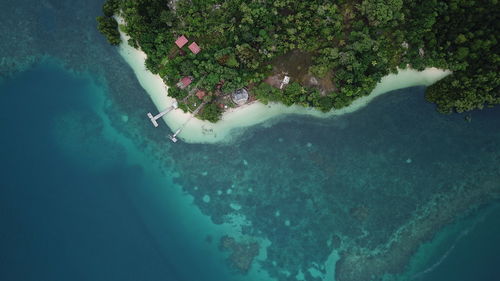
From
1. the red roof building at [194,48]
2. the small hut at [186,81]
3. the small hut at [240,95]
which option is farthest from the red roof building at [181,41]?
the small hut at [240,95]

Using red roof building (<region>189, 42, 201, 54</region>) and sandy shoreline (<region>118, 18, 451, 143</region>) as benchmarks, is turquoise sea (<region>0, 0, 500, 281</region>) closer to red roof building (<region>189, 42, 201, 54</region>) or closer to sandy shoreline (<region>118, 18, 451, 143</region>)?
sandy shoreline (<region>118, 18, 451, 143</region>)

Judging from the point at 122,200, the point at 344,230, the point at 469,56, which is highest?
the point at 469,56

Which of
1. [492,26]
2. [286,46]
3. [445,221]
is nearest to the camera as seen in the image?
[492,26]

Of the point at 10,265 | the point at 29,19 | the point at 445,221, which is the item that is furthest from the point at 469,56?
the point at 10,265

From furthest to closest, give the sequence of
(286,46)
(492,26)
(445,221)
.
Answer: (445,221)
(286,46)
(492,26)

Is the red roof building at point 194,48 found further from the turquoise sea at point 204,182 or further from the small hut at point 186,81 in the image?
the turquoise sea at point 204,182

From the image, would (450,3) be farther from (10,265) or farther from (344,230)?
(10,265)

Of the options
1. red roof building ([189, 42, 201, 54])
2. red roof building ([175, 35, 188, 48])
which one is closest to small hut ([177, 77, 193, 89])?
red roof building ([189, 42, 201, 54])

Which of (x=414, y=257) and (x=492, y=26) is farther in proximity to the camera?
(x=414, y=257)
